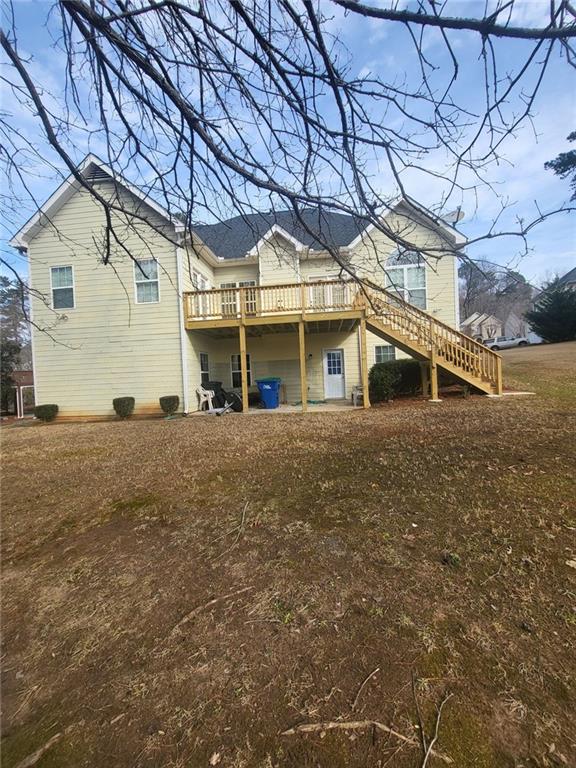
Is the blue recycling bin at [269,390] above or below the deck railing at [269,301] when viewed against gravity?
below

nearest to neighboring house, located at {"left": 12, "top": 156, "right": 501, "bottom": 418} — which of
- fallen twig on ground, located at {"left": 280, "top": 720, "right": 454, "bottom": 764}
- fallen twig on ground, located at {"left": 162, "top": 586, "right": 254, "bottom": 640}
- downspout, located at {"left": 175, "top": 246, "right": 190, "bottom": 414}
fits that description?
downspout, located at {"left": 175, "top": 246, "right": 190, "bottom": 414}

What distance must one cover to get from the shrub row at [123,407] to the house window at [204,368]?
5.50 feet

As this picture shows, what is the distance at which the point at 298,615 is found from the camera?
205 cm

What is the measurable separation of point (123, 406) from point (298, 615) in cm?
1082

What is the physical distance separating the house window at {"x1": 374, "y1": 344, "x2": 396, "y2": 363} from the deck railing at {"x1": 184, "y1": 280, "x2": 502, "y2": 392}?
1.98 meters

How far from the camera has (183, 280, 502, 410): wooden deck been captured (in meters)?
10.3

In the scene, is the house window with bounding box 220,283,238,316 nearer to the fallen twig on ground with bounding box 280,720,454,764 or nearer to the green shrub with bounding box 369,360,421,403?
the green shrub with bounding box 369,360,421,403

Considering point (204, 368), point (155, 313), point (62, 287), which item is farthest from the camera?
point (204, 368)

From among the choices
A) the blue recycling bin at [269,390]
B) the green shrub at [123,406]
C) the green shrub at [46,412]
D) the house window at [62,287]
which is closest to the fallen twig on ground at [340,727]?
the blue recycling bin at [269,390]

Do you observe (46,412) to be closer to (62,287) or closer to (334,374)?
(62,287)

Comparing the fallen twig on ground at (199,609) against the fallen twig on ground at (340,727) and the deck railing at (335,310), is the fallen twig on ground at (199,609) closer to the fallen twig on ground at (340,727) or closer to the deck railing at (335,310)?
the fallen twig on ground at (340,727)

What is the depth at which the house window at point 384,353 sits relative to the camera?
44.1 ft

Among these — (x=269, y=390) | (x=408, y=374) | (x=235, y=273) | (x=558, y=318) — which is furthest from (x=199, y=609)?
(x=558, y=318)

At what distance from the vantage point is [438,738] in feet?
4.45
